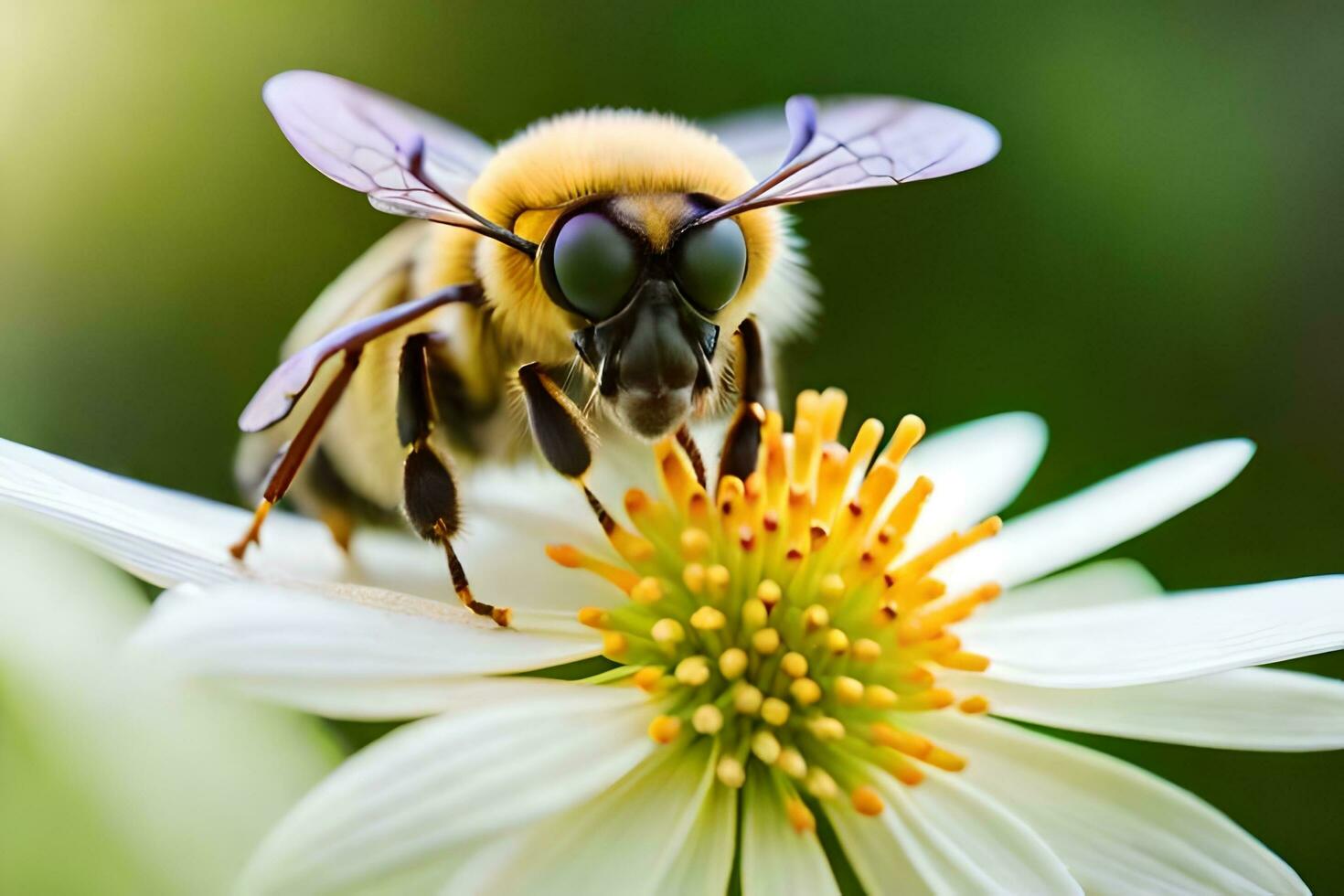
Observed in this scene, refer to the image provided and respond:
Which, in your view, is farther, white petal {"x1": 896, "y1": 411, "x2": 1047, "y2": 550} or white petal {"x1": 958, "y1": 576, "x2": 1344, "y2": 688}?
white petal {"x1": 896, "y1": 411, "x2": 1047, "y2": 550}

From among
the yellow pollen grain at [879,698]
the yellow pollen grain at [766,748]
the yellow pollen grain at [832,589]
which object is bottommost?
the yellow pollen grain at [766,748]

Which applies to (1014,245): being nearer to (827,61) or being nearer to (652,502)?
(827,61)

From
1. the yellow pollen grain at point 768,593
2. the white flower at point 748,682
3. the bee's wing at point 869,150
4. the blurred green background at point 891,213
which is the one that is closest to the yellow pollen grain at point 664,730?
the white flower at point 748,682

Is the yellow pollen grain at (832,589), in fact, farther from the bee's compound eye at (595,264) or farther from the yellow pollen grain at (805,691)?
the bee's compound eye at (595,264)

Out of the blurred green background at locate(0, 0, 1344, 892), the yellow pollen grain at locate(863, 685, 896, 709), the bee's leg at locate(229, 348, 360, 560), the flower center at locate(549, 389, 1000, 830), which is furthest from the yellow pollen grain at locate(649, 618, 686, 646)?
the blurred green background at locate(0, 0, 1344, 892)

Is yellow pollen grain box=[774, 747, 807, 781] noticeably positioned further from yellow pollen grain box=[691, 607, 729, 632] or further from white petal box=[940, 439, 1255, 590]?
white petal box=[940, 439, 1255, 590]

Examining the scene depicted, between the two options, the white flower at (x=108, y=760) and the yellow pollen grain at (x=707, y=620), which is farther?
the yellow pollen grain at (x=707, y=620)

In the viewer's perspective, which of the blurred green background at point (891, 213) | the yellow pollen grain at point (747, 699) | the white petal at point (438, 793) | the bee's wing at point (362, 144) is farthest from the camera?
the blurred green background at point (891, 213)
